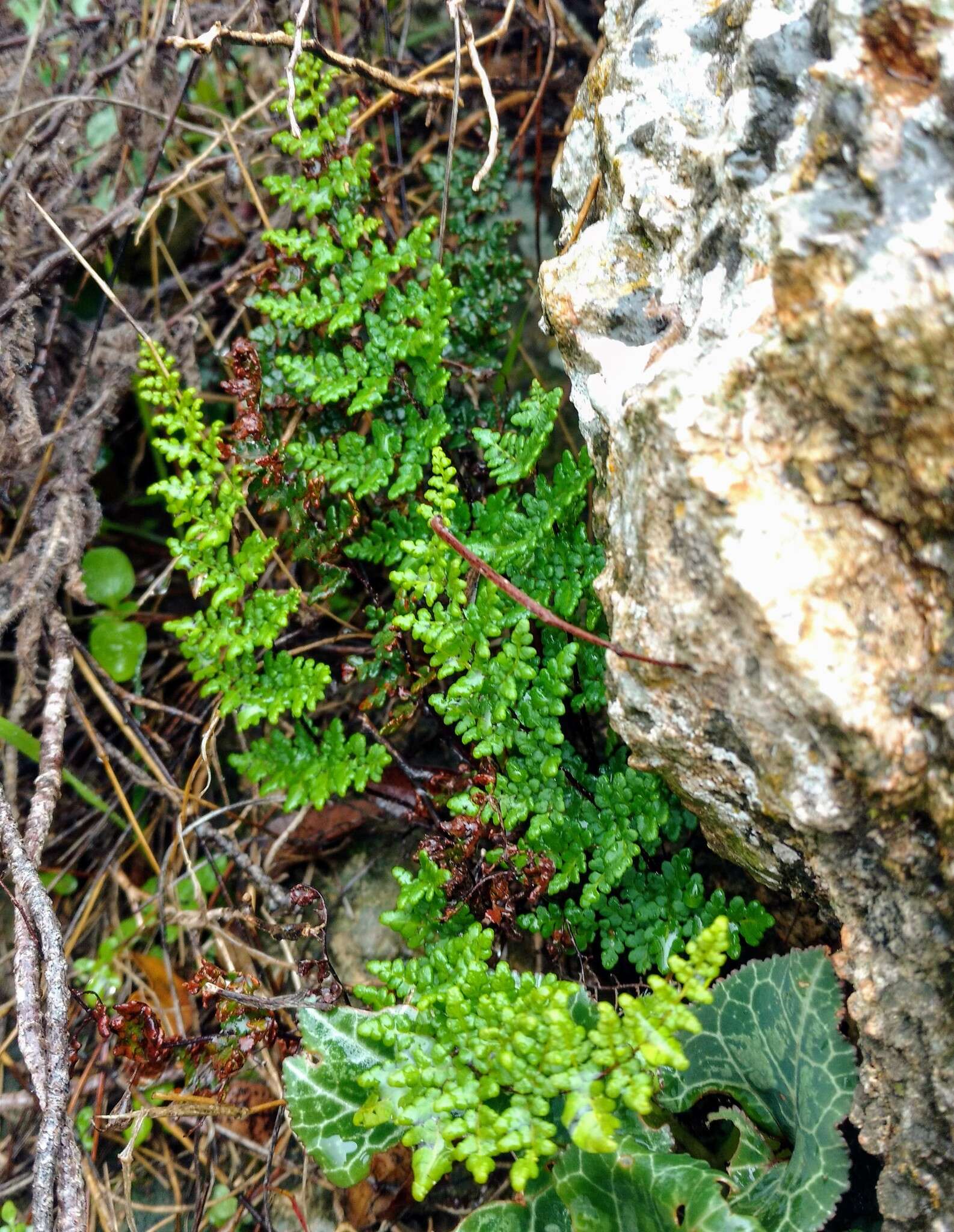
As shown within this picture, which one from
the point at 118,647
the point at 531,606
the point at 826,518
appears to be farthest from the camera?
the point at 118,647

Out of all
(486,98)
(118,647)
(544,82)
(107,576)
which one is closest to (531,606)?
(486,98)

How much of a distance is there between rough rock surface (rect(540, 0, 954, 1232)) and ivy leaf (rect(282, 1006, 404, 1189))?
1056 millimetres

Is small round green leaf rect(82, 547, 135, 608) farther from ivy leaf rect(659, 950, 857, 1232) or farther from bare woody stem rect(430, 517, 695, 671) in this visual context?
ivy leaf rect(659, 950, 857, 1232)

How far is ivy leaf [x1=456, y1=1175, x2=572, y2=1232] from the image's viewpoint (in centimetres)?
207

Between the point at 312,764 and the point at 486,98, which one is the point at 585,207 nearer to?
the point at 486,98

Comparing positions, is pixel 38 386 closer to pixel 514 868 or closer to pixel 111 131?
pixel 111 131

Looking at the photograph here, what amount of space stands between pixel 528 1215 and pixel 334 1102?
52 cm

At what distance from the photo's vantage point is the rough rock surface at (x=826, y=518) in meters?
1.60

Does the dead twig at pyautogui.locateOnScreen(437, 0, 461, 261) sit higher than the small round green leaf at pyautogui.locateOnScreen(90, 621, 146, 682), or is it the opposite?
the dead twig at pyautogui.locateOnScreen(437, 0, 461, 261)

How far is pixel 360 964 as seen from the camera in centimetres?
296

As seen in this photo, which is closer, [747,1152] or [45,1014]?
[747,1152]

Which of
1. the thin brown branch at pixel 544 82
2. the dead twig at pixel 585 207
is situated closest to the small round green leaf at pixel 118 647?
the dead twig at pixel 585 207

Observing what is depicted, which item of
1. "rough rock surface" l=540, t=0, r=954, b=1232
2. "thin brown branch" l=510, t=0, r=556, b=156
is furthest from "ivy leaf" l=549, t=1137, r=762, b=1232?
"thin brown branch" l=510, t=0, r=556, b=156

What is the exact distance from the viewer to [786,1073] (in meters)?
2.09
